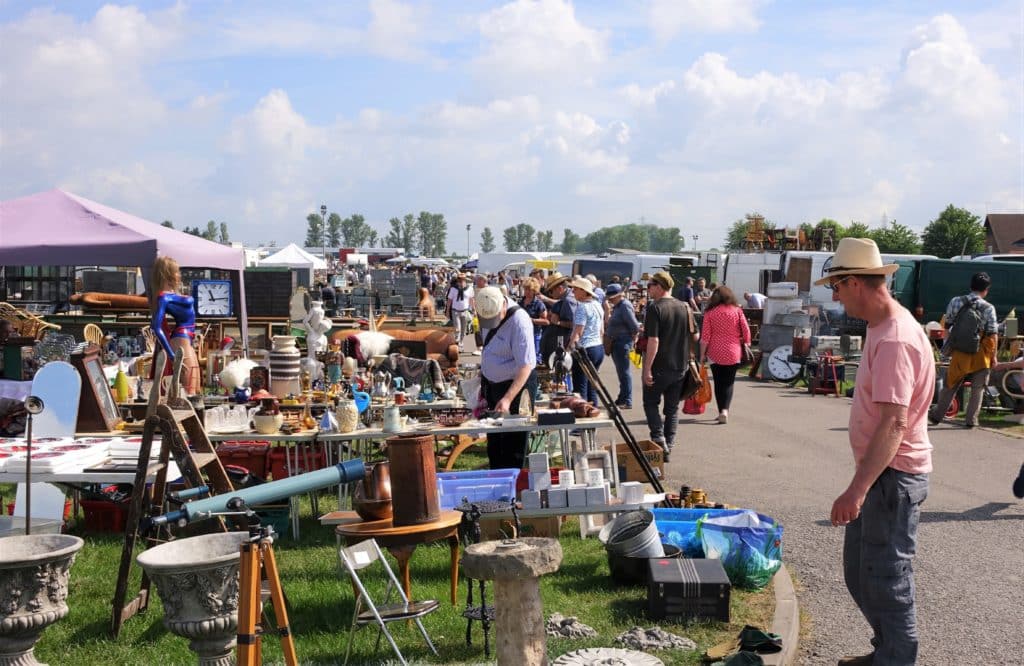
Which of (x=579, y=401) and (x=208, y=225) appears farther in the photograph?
(x=208, y=225)

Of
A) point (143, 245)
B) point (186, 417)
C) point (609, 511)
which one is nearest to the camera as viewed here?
point (186, 417)

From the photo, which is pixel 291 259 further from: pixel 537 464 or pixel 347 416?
pixel 537 464

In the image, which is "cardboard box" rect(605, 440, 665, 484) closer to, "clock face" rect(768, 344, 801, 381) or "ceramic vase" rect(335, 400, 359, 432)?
"ceramic vase" rect(335, 400, 359, 432)

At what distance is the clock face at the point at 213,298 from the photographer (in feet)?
52.0

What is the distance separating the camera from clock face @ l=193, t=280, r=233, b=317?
52.0 ft

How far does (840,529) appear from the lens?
7449 mm

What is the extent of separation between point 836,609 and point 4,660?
14.6ft

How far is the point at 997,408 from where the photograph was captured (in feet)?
43.5

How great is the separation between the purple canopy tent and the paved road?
6281 millimetres

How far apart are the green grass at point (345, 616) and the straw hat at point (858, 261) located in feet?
6.67

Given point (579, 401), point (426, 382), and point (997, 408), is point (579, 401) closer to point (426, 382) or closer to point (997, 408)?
point (426, 382)

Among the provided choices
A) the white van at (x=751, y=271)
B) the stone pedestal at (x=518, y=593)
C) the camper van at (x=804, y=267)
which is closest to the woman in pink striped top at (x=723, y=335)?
the stone pedestal at (x=518, y=593)

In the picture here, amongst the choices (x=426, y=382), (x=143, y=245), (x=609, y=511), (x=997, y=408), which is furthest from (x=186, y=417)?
(x=997, y=408)

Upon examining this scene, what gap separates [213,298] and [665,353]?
8.98 meters
